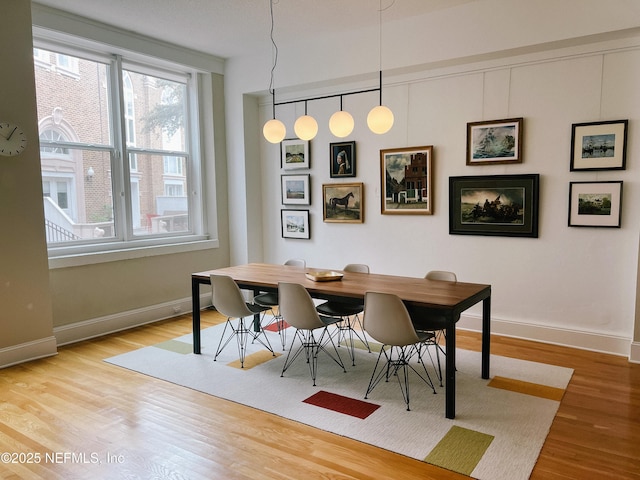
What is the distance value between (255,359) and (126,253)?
215 cm

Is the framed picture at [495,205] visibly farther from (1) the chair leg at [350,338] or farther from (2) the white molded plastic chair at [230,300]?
(2) the white molded plastic chair at [230,300]

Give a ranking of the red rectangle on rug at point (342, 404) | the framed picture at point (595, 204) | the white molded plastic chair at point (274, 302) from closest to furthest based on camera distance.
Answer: the red rectangle on rug at point (342, 404) < the framed picture at point (595, 204) < the white molded plastic chair at point (274, 302)

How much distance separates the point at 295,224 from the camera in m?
6.28

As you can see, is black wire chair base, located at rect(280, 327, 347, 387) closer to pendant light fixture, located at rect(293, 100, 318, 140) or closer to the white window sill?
pendant light fixture, located at rect(293, 100, 318, 140)

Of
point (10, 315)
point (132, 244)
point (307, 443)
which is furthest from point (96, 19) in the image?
point (307, 443)

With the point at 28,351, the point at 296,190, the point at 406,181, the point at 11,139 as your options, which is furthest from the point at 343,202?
the point at 28,351

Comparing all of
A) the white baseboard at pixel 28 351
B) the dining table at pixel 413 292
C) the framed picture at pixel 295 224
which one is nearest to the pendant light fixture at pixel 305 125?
the dining table at pixel 413 292

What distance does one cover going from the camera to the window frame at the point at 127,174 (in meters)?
4.87

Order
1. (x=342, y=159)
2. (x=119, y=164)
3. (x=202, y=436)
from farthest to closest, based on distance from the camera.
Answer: (x=342, y=159) → (x=119, y=164) → (x=202, y=436)

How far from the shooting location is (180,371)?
3.99m

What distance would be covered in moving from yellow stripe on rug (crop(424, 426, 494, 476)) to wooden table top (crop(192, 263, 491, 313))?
76cm

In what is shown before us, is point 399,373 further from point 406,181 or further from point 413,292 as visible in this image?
point 406,181

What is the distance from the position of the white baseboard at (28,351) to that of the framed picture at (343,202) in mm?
3329

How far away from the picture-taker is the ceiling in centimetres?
449
